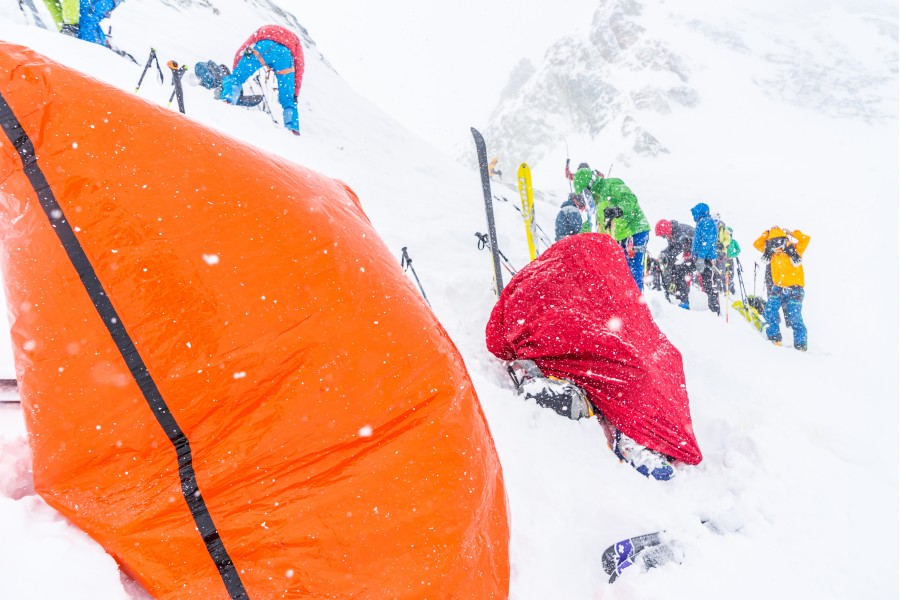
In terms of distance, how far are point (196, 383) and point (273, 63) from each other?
697 centimetres

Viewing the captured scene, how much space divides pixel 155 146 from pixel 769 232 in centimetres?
898

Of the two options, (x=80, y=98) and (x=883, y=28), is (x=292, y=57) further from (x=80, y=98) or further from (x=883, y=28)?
(x=883, y=28)

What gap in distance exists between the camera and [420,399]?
1.48 meters

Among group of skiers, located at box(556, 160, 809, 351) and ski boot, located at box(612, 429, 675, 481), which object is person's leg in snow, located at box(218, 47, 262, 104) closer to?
group of skiers, located at box(556, 160, 809, 351)

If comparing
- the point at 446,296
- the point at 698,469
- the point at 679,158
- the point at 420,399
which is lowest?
the point at 679,158

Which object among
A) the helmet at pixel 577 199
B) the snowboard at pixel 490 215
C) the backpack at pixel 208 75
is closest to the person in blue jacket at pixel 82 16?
the backpack at pixel 208 75

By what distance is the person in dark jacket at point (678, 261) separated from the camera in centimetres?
971

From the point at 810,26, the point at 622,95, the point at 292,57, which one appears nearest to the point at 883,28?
the point at 810,26

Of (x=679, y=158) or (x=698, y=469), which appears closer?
(x=698, y=469)

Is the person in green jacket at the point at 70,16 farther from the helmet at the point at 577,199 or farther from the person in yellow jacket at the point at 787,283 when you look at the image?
the person in yellow jacket at the point at 787,283

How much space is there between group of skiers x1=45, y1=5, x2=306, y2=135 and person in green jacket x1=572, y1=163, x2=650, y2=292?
184 inches

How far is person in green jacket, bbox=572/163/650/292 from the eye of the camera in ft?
21.7

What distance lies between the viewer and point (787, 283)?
24.1 feet

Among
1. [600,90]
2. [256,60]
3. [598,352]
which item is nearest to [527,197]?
[598,352]
